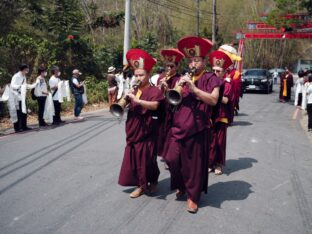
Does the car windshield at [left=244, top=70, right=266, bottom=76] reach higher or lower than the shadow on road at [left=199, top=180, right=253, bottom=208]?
higher

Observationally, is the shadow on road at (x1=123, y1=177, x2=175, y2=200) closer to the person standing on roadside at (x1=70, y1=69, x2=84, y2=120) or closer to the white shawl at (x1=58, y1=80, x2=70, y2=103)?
the white shawl at (x1=58, y1=80, x2=70, y2=103)

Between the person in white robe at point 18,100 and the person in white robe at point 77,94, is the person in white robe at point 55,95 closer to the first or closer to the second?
the person in white robe at point 77,94

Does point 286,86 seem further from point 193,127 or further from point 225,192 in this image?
point 193,127

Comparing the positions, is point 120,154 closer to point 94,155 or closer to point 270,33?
point 94,155

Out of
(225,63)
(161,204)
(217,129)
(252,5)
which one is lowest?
(161,204)

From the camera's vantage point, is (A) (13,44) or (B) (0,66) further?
(A) (13,44)

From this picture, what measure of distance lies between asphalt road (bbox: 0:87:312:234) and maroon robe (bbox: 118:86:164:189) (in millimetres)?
334

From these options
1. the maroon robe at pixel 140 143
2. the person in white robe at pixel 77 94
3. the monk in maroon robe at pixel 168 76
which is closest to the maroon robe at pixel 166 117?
the monk in maroon robe at pixel 168 76

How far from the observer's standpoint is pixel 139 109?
510cm

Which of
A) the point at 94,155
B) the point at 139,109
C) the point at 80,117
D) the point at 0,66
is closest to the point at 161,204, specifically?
the point at 139,109

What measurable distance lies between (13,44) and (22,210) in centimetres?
1197

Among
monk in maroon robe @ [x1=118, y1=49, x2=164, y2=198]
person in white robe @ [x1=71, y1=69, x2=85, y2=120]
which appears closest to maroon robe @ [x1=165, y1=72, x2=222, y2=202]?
monk in maroon robe @ [x1=118, y1=49, x2=164, y2=198]

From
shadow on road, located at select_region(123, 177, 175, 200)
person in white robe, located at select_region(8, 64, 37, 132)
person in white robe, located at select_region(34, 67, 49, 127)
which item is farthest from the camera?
person in white robe, located at select_region(34, 67, 49, 127)

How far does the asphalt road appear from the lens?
4.45 m
